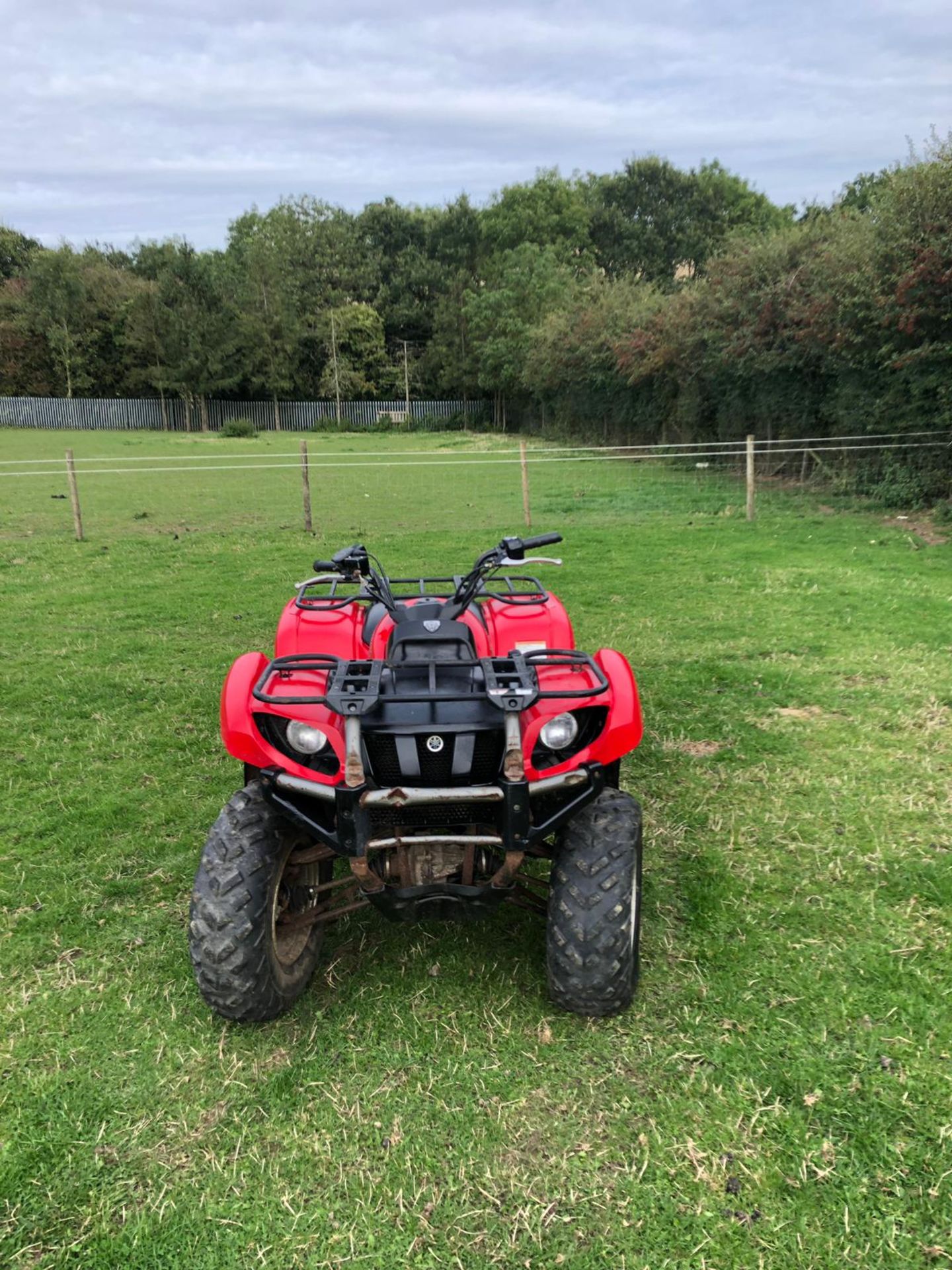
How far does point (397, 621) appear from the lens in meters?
2.66

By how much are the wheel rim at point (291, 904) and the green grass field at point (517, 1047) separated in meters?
0.17

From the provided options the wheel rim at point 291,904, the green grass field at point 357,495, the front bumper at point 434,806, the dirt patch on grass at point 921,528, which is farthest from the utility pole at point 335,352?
the front bumper at point 434,806

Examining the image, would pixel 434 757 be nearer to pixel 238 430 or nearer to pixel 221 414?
pixel 238 430

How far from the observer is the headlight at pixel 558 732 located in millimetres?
2367

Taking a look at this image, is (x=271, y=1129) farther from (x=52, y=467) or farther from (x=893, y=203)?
(x=52, y=467)

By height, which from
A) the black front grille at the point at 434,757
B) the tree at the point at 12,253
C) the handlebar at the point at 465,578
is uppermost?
the tree at the point at 12,253

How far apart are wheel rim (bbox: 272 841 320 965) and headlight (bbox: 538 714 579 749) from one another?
0.83m

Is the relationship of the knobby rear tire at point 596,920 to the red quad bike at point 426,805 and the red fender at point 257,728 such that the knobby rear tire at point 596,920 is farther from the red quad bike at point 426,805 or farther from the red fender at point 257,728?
the red fender at point 257,728

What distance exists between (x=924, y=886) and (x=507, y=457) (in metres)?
20.6

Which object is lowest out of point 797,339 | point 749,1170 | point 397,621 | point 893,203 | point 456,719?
point 749,1170

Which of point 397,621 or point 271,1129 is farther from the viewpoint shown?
point 397,621

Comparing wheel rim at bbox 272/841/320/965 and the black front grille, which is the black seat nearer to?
the black front grille

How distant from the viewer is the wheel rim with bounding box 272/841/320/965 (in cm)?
249

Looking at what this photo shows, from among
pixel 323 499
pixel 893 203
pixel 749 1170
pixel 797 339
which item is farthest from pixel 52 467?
pixel 749 1170
